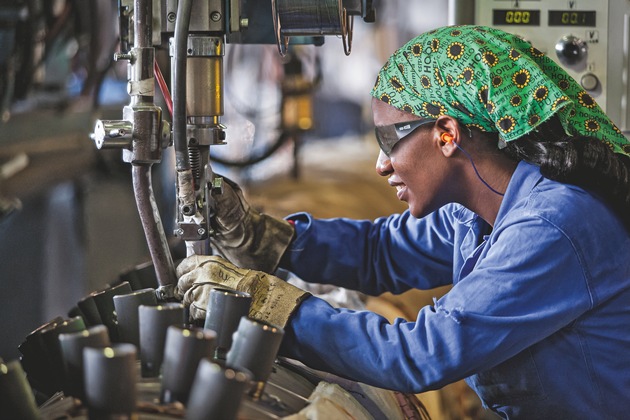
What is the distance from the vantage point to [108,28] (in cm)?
354

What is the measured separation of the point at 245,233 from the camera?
65.9 inches

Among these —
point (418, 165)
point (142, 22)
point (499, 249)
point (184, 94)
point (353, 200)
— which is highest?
point (142, 22)

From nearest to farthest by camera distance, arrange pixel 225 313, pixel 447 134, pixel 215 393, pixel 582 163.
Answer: pixel 215 393, pixel 225 313, pixel 582 163, pixel 447 134

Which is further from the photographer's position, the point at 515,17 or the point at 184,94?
the point at 515,17

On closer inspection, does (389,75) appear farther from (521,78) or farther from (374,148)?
(374,148)

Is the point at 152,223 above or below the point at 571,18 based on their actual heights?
below

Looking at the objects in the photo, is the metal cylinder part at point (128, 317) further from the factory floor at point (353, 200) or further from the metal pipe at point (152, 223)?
the factory floor at point (353, 200)

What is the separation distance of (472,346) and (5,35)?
2.00m

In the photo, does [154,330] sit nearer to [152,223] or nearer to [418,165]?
[152,223]

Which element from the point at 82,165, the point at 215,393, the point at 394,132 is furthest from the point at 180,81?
the point at 82,165

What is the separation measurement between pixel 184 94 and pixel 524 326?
2.08ft

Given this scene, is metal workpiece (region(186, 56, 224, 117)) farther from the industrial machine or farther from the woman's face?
the woman's face

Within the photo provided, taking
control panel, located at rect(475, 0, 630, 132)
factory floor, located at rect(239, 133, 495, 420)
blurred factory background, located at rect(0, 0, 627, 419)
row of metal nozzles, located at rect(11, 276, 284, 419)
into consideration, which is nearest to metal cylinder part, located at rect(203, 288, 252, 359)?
row of metal nozzles, located at rect(11, 276, 284, 419)

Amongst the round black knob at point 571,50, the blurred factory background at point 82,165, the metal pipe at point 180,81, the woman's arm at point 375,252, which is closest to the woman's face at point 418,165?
the woman's arm at point 375,252
